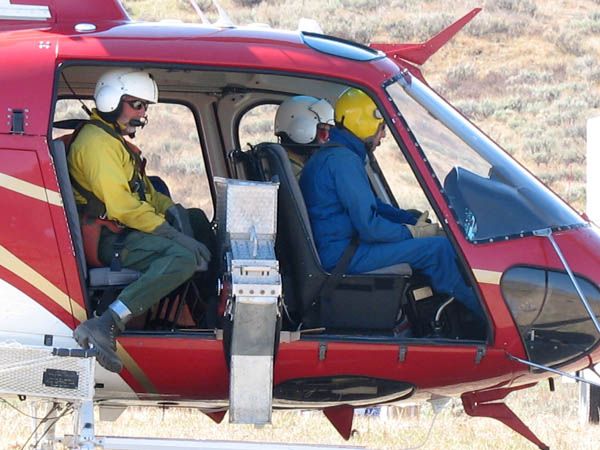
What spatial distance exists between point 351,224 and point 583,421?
14.5 ft

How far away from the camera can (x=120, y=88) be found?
6520 millimetres

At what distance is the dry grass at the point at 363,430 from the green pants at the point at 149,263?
2.42 metres

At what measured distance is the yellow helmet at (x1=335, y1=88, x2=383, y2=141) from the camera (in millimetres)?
6855

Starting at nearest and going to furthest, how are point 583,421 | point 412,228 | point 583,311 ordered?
point 583,311 → point 412,228 → point 583,421

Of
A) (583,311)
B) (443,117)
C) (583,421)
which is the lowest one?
(583,421)

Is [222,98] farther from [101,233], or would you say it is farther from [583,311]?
[583,311]

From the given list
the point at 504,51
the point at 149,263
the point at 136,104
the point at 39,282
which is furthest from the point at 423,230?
the point at 504,51

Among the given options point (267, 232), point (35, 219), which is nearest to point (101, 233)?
point (35, 219)

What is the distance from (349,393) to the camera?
6664mm

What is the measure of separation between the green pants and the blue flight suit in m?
0.81

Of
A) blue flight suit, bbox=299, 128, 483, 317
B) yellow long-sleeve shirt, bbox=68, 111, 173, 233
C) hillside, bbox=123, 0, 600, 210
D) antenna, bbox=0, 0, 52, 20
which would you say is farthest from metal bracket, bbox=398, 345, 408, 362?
hillside, bbox=123, 0, 600, 210

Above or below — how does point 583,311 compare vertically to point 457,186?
below

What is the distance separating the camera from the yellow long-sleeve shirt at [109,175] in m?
6.22

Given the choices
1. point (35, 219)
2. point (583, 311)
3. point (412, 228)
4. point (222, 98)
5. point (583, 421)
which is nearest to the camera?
point (35, 219)
